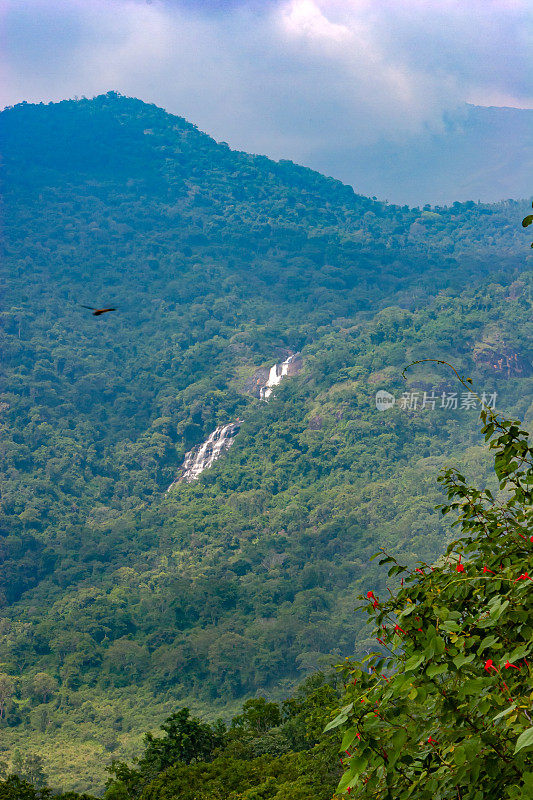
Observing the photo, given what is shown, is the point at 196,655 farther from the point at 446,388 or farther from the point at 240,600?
the point at 446,388

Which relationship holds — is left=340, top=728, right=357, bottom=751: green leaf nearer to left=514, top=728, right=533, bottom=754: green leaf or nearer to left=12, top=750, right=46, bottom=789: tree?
left=514, top=728, right=533, bottom=754: green leaf

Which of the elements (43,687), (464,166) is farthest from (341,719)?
(464,166)

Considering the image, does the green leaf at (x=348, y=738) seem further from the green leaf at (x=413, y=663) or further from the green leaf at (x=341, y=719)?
the green leaf at (x=413, y=663)

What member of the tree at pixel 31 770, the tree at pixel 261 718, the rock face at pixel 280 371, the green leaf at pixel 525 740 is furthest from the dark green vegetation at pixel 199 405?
the green leaf at pixel 525 740

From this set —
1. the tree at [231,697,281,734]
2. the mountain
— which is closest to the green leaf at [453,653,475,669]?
the tree at [231,697,281,734]

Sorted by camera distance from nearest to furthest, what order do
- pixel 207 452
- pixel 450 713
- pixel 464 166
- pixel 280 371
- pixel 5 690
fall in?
pixel 450 713 → pixel 5 690 → pixel 207 452 → pixel 280 371 → pixel 464 166

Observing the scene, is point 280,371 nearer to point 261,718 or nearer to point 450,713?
point 261,718
